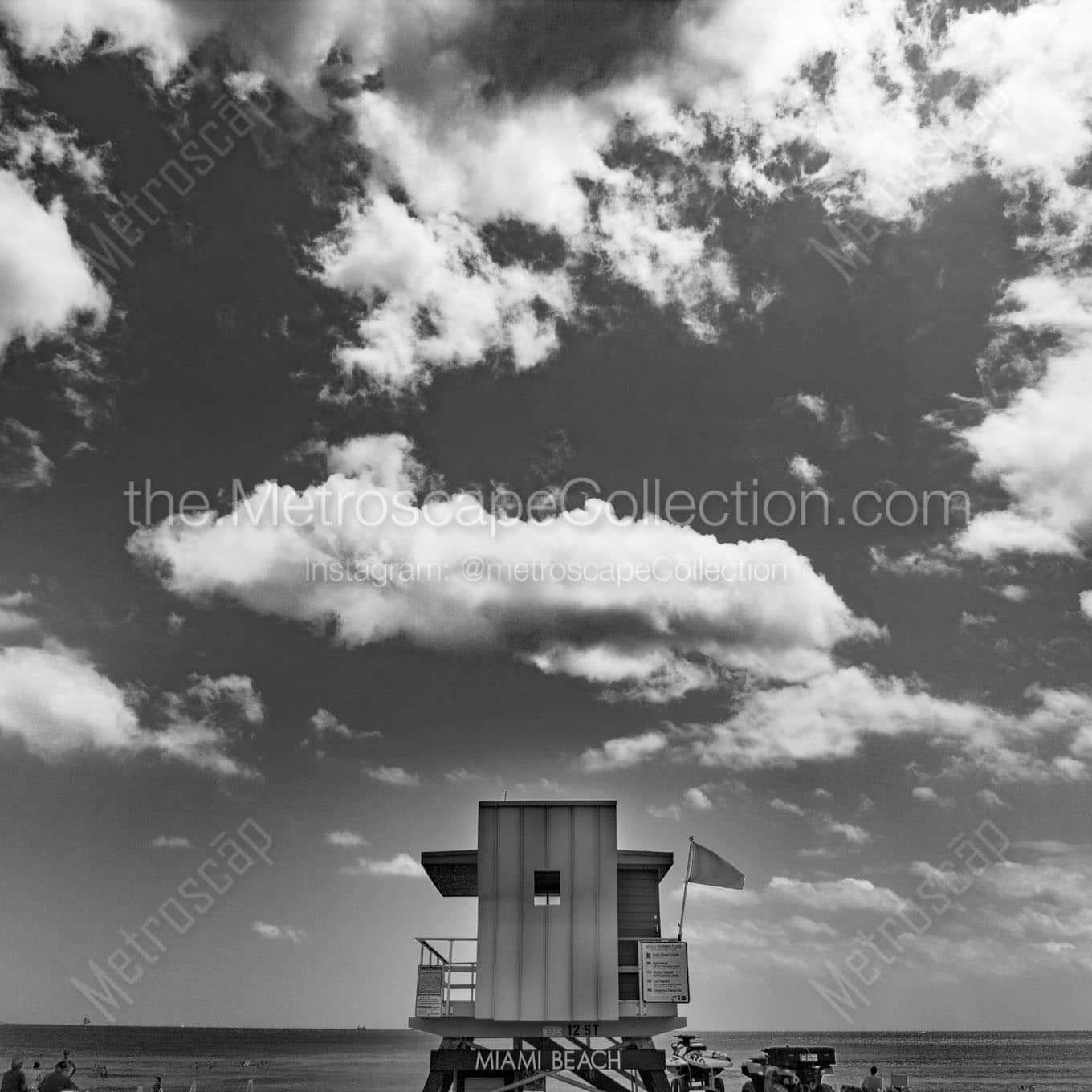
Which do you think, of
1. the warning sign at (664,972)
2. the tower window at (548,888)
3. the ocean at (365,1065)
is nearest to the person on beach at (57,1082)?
the tower window at (548,888)

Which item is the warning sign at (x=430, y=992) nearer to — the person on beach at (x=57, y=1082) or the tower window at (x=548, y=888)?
the tower window at (x=548, y=888)

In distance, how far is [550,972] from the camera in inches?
798

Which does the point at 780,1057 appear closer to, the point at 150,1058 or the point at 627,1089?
the point at 627,1089

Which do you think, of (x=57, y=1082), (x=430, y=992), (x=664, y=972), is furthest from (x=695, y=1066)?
(x=57, y=1082)

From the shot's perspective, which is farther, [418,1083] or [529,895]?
[418,1083]

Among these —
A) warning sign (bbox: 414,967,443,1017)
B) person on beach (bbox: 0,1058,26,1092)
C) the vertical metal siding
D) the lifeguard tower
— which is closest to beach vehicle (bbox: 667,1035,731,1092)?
the lifeguard tower

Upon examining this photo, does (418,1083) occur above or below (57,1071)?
below

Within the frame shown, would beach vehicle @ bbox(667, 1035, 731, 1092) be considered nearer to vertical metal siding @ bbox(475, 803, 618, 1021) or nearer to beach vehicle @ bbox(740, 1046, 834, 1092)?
beach vehicle @ bbox(740, 1046, 834, 1092)

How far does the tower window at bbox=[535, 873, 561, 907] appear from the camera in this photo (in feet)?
69.1

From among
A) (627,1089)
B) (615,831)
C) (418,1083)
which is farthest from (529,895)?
(418,1083)

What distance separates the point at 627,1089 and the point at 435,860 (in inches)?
245

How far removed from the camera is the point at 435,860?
74.2ft

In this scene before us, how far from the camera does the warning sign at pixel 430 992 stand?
20625 mm

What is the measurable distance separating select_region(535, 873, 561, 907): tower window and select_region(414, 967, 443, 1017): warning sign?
97.9 inches
